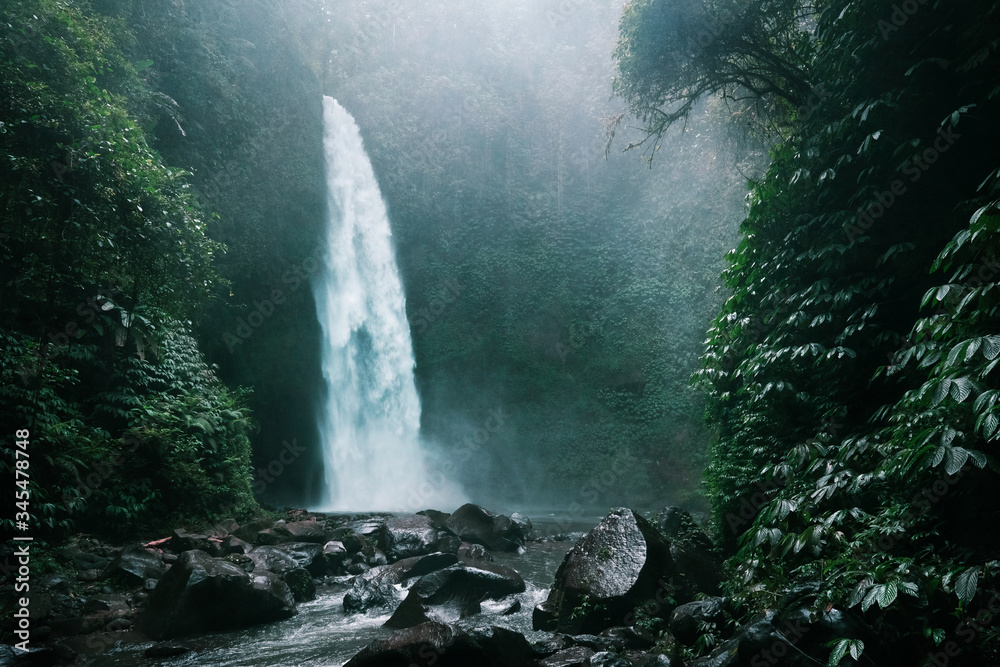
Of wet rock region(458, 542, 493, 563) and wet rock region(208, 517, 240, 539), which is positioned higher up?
wet rock region(208, 517, 240, 539)

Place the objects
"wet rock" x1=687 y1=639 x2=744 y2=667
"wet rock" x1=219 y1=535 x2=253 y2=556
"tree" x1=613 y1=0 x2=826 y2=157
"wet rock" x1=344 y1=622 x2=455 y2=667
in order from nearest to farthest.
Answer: "wet rock" x1=687 y1=639 x2=744 y2=667
"wet rock" x1=344 y1=622 x2=455 y2=667
"tree" x1=613 y1=0 x2=826 y2=157
"wet rock" x1=219 y1=535 x2=253 y2=556

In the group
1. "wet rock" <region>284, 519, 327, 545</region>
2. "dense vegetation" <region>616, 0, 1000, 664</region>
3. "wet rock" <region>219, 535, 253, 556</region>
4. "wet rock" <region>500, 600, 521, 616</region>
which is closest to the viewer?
"dense vegetation" <region>616, 0, 1000, 664</region>

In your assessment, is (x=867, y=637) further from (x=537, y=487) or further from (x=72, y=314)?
(x=537, y=487)

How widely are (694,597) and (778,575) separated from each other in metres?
1.80

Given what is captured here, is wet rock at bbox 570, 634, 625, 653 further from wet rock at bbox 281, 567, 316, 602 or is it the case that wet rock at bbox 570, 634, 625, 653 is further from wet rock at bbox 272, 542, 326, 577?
wet rock at bbox 272, 542, 326, 577

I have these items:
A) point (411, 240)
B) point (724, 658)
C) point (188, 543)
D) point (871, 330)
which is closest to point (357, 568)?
point (188, 543)

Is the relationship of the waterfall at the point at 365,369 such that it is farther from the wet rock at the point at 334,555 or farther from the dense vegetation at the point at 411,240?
the wet rock at the point at 334,555

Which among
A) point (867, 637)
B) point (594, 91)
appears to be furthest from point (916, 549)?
point (594, 91)

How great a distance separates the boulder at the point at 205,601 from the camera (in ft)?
17.8

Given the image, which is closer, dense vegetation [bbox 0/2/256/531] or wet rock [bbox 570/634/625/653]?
wet rock [bbox 570/634/625/653]

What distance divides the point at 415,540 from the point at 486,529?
5.32 ft

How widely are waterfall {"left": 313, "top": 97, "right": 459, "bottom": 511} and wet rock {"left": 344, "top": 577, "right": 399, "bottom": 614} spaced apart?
8.99 meters

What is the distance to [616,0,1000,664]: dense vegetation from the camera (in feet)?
9.72

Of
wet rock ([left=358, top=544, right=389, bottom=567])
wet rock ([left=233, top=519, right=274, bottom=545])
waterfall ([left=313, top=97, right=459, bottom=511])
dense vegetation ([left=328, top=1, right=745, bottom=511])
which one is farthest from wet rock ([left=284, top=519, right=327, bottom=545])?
dense vegetation ([left=328, top=1, right=745, bottom=511])
